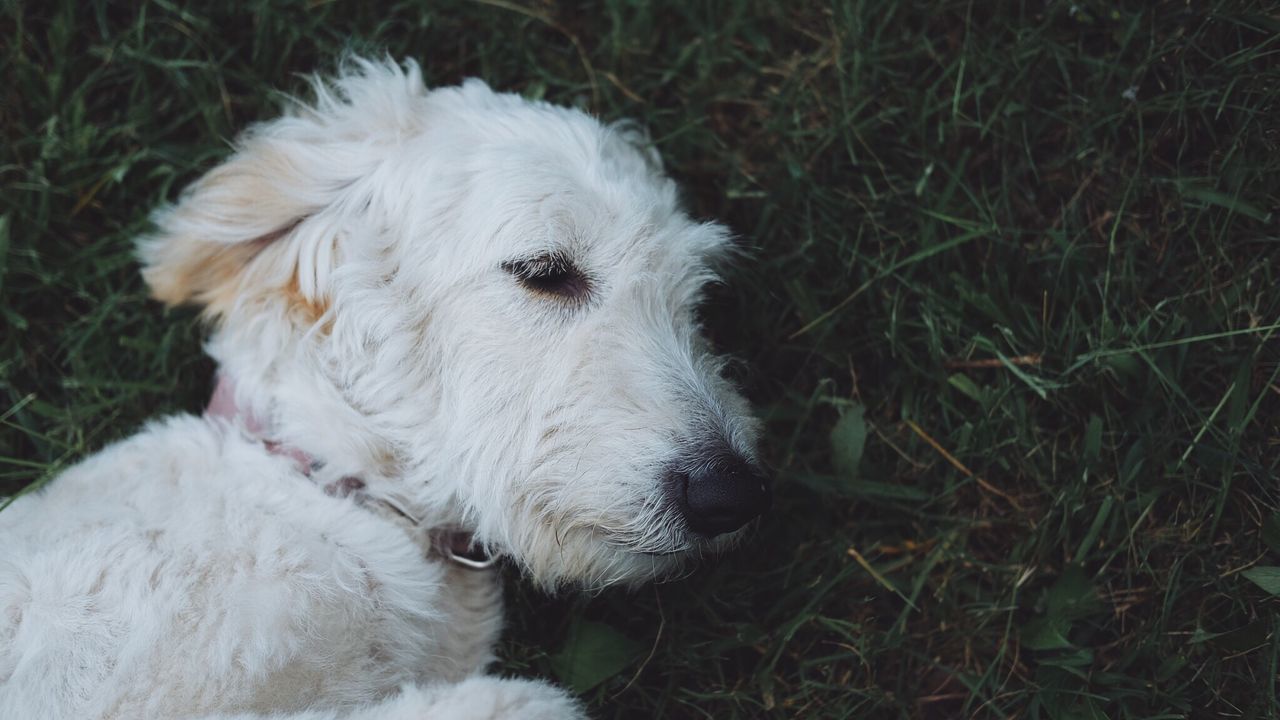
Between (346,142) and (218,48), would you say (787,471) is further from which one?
(218,48)

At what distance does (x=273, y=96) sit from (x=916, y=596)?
357cm

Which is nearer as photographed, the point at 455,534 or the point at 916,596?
the point at 455,534

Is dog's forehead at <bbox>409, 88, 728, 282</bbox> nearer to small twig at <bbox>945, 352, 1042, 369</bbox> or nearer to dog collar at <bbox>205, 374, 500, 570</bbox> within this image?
dog collar at <bbox>205, 374, 500, 570</bbox>

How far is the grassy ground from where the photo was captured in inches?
145

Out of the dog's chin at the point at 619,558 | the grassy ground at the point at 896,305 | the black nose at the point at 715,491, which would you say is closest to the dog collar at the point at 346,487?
the dog's chin at the point at 619,558

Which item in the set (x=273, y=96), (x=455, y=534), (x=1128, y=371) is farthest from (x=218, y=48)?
(x=1128, y=371)

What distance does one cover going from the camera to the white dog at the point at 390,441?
259cm

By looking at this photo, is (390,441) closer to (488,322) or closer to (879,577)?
(488,322)

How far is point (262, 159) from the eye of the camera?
10.8 ft

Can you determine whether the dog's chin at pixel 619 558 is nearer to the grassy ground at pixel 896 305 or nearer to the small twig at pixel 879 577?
the grassy ground at pixel 896 305

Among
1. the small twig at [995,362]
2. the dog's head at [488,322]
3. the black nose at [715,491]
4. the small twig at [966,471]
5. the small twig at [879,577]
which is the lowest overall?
the small twig at [879,577]

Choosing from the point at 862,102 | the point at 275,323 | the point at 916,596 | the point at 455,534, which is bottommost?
the point at 916,596

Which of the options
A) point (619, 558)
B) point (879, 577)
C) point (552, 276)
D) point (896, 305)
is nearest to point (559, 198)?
point (552, 276)

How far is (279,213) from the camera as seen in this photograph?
3.19 metres
